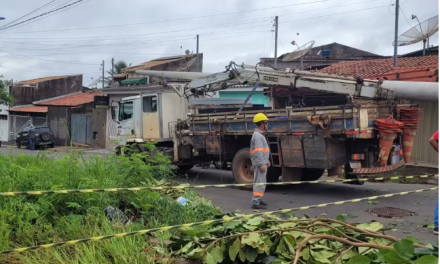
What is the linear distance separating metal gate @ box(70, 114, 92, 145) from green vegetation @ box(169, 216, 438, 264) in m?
28.3

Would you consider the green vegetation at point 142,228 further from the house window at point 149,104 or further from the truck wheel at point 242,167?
the house window at point 149,104

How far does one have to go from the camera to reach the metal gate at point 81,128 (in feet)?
103

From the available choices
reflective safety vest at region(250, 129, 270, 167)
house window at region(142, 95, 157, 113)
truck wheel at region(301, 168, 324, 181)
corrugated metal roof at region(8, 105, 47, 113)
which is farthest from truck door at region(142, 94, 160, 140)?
corrugated metal roof at region(8, 105, 47, 113)

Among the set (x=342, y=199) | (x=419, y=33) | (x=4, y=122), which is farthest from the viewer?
(x=4, y=122)

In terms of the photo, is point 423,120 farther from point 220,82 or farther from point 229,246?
point 229,246

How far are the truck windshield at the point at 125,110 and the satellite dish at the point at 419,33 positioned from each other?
10.4 metres

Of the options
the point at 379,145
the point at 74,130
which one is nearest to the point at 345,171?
the point at 379,145

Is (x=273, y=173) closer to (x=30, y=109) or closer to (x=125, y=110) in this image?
(x=125, y=110)

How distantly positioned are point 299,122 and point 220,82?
3344mm

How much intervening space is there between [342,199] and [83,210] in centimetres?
564

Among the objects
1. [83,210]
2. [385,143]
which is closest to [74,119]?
[385,143]

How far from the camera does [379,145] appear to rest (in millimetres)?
8898

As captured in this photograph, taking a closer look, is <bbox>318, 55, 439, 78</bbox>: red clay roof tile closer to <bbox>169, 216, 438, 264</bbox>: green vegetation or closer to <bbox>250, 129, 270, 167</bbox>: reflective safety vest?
<bbox>250, 129, 270, 167</bbox>: reflective safety vest

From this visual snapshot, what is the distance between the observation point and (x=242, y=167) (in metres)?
10.9
